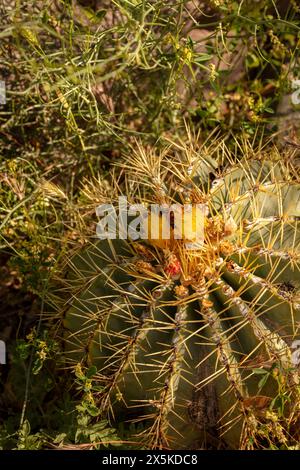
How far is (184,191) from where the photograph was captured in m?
1.94

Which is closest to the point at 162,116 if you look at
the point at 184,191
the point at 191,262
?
the point at 184,191

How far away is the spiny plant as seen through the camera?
1.77m

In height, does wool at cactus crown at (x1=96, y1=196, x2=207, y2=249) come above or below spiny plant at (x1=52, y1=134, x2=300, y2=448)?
above

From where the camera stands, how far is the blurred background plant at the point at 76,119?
2180 mm

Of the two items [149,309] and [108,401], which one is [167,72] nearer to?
[149,309]

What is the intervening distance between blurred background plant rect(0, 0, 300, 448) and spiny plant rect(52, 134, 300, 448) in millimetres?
247

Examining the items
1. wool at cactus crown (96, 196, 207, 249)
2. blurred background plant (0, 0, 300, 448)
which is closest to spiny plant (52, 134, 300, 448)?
wool at cactus crown (96, 196, 207, 249)

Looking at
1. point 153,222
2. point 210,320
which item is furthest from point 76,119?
→ point 210,320

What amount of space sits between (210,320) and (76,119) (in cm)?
117

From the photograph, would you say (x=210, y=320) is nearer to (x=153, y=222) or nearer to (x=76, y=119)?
(x=153, y=222)

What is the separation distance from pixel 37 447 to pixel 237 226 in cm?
86

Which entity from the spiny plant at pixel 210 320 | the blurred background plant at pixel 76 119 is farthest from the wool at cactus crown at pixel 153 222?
the blurred background plant at pixel 76 119

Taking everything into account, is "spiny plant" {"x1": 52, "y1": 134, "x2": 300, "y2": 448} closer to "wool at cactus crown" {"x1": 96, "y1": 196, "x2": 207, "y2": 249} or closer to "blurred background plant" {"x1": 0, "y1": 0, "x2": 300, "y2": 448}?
"wool at cactus crown" {"x1": 96, "y1": 196, "x2": 207, "y2": 249}

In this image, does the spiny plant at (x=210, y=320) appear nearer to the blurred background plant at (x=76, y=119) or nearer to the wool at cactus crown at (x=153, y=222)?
the wool at cactus crown at (x=153, y=222)
